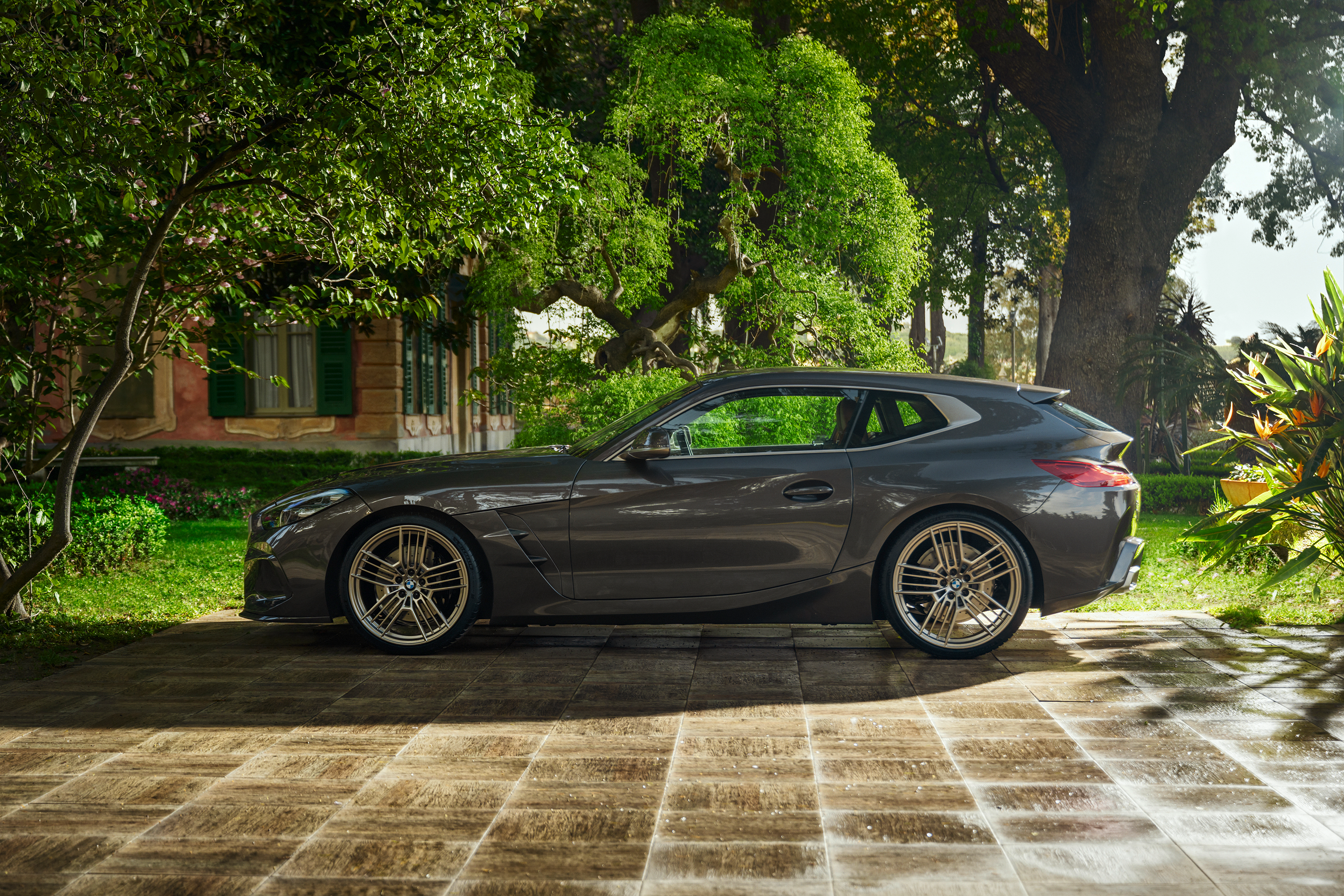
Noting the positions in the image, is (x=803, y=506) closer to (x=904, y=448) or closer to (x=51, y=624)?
(x=904, y=448)

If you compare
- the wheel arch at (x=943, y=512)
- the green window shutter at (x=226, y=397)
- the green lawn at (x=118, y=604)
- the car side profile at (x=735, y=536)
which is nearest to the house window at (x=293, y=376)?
the green window shutter at (x=226, y=397)

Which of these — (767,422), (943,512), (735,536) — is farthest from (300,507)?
(943,512)

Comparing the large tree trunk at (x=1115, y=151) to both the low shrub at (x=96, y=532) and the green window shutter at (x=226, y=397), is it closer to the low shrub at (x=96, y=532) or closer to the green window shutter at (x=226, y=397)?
the low shrub at (x=96, y=532)

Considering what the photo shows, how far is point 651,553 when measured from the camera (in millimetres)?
5625

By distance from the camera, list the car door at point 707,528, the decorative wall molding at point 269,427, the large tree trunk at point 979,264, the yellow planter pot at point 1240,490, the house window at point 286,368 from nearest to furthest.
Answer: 1. the car door at point 707,528
2. the yellow planter pot at point 1240,490
3. the decorative wall molding at point 269,427
4. the house window at point 286,368
5. the large tree trunk at point 979,264

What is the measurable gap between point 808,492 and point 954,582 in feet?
2.96

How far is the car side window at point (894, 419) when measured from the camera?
5.84 meters

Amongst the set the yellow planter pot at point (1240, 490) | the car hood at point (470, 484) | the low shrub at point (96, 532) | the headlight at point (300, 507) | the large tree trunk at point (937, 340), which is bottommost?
the low shrub at point (96, 532)

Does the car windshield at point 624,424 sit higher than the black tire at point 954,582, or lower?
higher

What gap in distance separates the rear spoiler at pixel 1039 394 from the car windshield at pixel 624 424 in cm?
179

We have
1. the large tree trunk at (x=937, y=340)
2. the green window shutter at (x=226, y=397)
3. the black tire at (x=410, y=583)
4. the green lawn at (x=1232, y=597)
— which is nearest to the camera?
the black tire at (x=410, y=583)

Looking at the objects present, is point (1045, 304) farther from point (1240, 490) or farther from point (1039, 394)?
point (1039, 394)

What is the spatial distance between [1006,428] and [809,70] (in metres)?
7.82

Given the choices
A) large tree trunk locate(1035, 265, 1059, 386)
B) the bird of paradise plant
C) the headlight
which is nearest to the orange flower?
the bird of paradise plant
